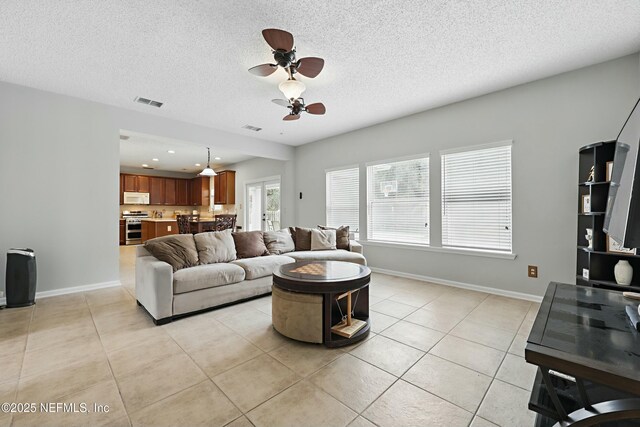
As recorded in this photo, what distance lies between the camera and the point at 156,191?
964cm

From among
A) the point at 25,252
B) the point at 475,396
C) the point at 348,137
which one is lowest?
the point at 475,396

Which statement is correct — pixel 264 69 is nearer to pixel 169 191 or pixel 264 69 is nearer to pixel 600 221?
pixel 600 221

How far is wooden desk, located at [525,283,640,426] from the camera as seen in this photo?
2.64ft

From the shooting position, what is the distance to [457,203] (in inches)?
159

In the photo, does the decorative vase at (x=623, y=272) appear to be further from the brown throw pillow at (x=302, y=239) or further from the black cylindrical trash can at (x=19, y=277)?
the black cylindrical trash can at (x=19, y=277)

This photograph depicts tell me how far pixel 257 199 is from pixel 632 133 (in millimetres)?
7692

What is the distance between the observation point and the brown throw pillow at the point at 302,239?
4693 millimetres

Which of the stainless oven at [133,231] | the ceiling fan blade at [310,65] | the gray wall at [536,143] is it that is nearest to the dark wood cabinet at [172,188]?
the stainless oven at [133,231]

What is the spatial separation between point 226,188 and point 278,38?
7.28 m

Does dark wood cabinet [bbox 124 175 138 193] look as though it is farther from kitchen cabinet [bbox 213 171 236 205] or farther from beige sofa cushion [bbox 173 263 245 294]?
beige sofa cushion [bbox 173 263 245 294]

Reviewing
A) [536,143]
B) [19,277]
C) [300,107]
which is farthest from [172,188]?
[536,143]

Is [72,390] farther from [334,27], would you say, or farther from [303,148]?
[303,148]

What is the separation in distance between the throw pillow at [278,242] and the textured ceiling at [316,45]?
2.08m

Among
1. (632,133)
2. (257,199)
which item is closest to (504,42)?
(632,133)
